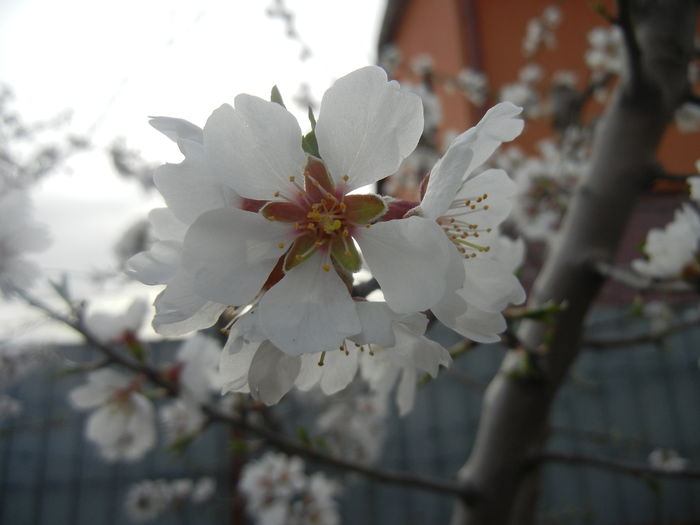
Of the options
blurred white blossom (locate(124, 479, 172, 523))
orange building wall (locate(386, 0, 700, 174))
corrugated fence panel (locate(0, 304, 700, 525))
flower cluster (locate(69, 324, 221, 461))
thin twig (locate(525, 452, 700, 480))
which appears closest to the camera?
thin twig (locate(525, 452, 700, 480))

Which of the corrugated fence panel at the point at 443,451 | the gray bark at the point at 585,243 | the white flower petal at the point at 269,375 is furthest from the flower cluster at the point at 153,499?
the white flower petal at the point at 269,375

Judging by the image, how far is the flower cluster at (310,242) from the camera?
1.54 ft

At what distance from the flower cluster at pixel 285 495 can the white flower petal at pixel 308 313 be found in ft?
8.14

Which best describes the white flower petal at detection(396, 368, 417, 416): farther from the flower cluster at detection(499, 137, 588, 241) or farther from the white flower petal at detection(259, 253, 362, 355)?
the flower cluster at detection(499, 137, 588, 241)

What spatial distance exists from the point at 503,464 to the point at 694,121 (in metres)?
1.74

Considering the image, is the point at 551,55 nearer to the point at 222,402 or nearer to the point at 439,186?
the point at 222,402

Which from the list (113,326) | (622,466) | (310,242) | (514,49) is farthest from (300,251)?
(514,49)

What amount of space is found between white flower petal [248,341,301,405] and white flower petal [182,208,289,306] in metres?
0.06

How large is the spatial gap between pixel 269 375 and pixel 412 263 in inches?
7.2

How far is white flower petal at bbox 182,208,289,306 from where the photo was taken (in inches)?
18.2

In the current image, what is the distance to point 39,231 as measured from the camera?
113 cm

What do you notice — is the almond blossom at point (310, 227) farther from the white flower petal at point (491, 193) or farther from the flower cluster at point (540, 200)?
the flower cluster at point (540, 200)

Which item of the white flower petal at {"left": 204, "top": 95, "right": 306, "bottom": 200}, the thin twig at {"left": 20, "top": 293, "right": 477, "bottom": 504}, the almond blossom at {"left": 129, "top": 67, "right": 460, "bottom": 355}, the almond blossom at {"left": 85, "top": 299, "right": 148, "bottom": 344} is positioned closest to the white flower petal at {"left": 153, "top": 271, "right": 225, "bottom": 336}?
the almond blossom at {"left": 129, "top": 67, "right": 460, "bottom": 355}

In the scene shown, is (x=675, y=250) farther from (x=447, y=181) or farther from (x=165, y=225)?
(x=165, y=225)
